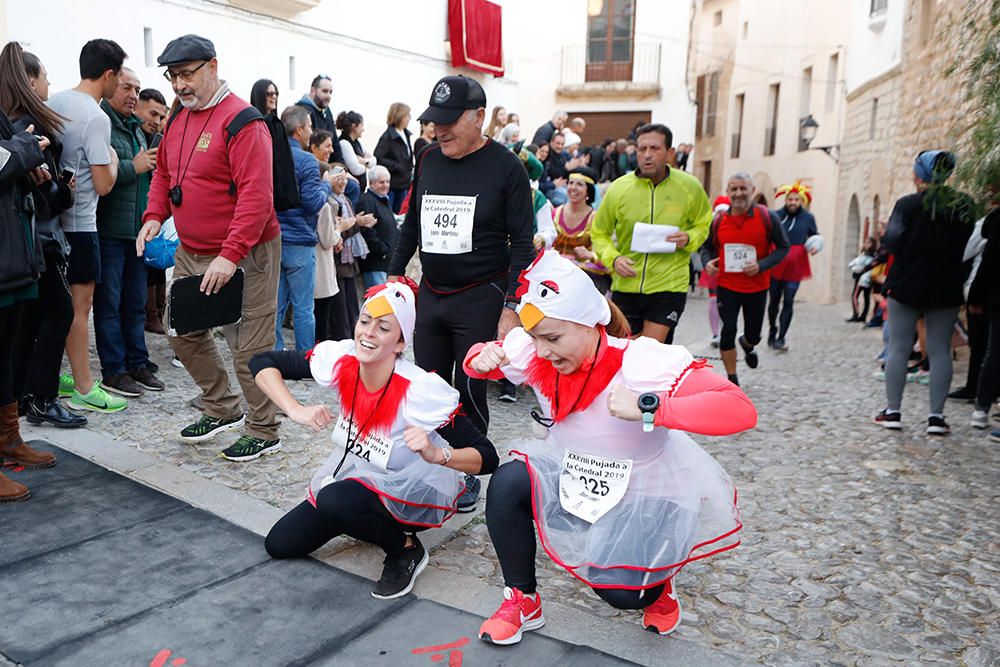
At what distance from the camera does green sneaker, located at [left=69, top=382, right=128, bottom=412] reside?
5312 mm

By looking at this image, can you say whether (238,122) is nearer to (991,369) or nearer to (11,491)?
(11,491)

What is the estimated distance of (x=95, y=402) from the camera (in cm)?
531

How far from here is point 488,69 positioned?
58.6 ft

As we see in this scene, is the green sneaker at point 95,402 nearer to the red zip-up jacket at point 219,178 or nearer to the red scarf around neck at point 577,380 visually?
the red zip-up jacket at point 219,178

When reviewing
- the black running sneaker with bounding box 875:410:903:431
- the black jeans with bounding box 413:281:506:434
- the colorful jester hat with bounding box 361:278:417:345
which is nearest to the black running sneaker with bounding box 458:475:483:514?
the black jeans with bounding box 413:281:506:434

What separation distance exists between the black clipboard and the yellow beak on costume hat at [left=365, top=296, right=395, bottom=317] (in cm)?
151

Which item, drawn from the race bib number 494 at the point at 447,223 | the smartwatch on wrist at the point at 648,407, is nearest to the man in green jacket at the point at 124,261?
the race bib number 494 at the point at 447,223

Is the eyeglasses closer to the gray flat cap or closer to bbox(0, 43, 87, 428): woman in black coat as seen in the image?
the gray flat cap

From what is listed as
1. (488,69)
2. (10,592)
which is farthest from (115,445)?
(488,69)

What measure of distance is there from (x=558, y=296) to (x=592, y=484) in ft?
2.18

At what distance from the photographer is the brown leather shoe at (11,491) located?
3.87 m

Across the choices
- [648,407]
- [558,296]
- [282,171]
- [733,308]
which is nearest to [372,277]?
[282,171]

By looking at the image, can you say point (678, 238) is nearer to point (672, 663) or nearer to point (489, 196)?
point (489, 196)

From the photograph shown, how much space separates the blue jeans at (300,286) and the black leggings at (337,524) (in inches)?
130
